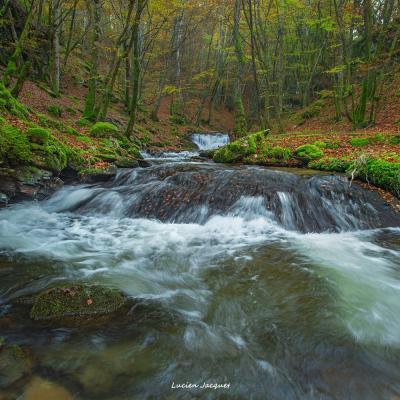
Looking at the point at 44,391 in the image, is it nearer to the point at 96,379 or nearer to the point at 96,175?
the point at 96,379

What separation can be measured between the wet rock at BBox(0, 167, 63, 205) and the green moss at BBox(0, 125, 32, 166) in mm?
211

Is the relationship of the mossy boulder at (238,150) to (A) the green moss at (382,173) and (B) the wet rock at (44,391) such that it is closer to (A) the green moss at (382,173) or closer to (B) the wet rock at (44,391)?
(A) the green moss at (382,173)

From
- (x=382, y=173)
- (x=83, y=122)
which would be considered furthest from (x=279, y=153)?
(x=83, y=122)

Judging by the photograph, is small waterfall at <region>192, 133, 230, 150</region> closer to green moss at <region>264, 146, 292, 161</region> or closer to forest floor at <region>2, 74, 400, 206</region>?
forest floor at <region>2, 74, 400, 206</region>

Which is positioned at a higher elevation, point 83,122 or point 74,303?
point 83,122

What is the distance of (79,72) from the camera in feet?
68.5

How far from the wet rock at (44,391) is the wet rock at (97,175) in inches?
269

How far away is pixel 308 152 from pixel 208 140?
13008 millimetres

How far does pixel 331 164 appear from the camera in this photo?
28.8ft

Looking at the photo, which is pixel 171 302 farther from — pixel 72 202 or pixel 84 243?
pixel 72 202

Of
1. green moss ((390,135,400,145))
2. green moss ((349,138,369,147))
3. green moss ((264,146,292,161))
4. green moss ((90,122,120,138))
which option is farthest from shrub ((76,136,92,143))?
green moss ((390,135,400,145))

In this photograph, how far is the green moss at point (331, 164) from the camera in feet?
27.8

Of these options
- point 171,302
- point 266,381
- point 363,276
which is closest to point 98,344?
point 171,302

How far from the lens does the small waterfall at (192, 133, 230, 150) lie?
21.5 metres
